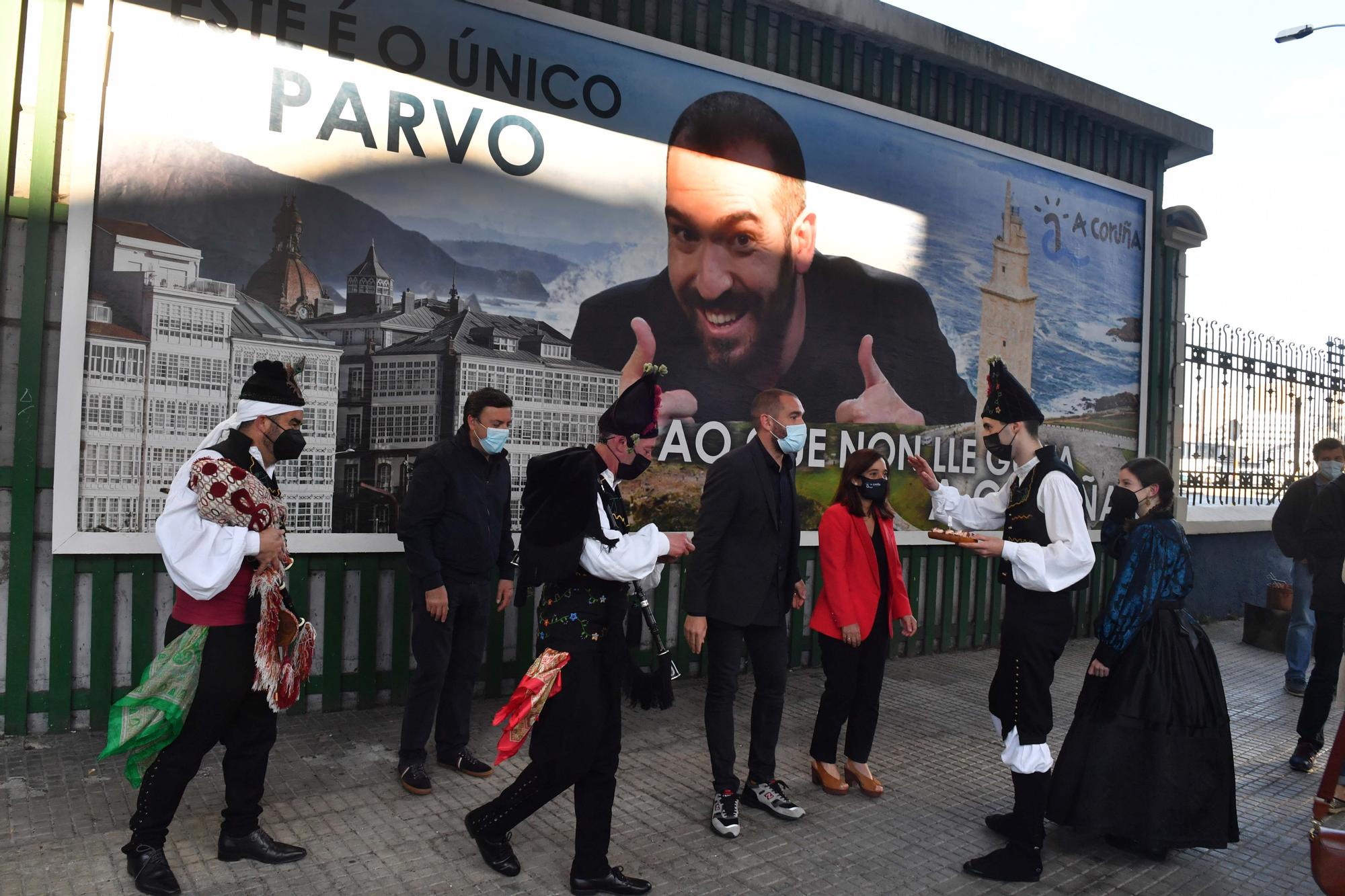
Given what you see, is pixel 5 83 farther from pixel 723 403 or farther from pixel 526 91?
pixel 723 403

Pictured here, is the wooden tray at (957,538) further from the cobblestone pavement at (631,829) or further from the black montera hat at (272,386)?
the black montera hat at (272,386)

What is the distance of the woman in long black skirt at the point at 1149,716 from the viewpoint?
4207 millimetres

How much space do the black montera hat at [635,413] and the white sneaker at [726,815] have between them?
180cm

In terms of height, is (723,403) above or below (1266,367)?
below

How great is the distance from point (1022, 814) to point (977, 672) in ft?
12.7

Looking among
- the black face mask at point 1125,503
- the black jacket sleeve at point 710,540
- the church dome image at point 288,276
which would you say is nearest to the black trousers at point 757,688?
the black jacket sleeve at point 710,540

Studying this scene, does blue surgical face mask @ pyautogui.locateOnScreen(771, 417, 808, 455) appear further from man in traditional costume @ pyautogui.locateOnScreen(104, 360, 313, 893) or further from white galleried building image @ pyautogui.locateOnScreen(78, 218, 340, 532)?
white galleried building image @ pyautogui.locateOnScreen(78, 218, 340, 532)

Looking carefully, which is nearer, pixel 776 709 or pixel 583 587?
pixel 583 587

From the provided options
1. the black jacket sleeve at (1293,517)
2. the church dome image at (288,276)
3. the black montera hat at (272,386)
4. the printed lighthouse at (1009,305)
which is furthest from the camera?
the printed lighthouse at (1009,305)

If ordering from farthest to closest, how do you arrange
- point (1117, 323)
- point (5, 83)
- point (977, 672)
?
point (1117, 323) → point (977, 672) → point (5, 83)

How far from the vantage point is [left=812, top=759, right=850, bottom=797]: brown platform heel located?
16.0 ft

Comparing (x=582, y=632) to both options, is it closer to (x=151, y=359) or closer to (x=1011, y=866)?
(x=1011, y=866)

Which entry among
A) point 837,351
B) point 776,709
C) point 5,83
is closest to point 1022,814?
point 776,709

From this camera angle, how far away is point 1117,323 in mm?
9961
